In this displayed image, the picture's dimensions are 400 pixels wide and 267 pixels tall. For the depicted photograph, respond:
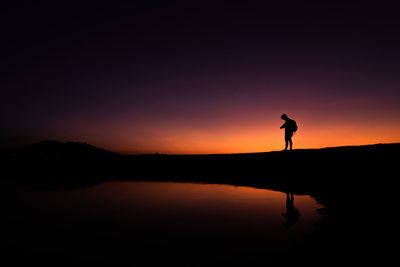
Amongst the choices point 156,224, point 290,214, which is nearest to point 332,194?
point 290,214

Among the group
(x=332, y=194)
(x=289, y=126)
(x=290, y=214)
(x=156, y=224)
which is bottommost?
(x=156, y=224)

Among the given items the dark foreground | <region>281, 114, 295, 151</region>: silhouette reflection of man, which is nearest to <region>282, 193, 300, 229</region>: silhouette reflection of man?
the dark foreground

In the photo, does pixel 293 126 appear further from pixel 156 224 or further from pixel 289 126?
pixel 156 224

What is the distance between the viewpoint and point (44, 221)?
5973 mm

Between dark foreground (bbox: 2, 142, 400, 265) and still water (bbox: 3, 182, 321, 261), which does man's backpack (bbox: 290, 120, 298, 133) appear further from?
→ still water (bbox: 3, 182, 321, 261)

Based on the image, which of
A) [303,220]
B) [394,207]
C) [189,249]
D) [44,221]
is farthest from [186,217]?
[394,207]

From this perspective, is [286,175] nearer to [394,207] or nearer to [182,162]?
[394,207]

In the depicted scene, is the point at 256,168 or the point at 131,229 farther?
the point at 256,168

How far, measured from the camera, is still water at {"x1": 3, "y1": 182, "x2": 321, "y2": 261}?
4.22 metres

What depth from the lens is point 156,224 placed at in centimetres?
566

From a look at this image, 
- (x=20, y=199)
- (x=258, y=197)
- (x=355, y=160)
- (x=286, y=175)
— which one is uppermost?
(x=355, y=160)

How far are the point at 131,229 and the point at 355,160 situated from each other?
1170 centimetres

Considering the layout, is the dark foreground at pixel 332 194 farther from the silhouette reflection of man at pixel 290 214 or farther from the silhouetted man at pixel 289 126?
the silhouetted man at pixel 289 126

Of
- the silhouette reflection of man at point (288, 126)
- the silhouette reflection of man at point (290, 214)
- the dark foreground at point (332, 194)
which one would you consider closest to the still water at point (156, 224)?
the silhouette reflection of man at point (290, 214)
